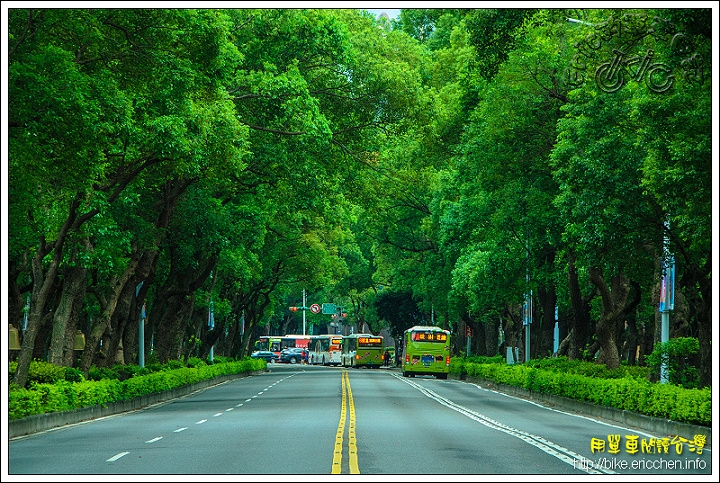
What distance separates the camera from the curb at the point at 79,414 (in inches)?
941

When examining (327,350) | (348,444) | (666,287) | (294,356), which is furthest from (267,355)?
(348,444)

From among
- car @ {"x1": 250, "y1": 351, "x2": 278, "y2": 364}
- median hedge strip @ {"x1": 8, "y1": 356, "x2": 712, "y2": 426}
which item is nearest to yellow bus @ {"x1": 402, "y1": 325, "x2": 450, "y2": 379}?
median hedge strip @ {"x1": 8, "y1": 356, "x2": 712, "y2": 426}

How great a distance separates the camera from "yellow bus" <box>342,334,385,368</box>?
93.4 meters

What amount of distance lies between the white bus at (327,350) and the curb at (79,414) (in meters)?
61.7

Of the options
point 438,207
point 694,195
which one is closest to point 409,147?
point 438,207

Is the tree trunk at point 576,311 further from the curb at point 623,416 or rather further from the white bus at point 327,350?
the white bus at point 327,350

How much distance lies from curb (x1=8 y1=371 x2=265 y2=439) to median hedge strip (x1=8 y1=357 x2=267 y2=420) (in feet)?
0.46

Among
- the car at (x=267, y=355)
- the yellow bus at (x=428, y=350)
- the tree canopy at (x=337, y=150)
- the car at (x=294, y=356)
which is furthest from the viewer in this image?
the car at (x=294, y=356)

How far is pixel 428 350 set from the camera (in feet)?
223

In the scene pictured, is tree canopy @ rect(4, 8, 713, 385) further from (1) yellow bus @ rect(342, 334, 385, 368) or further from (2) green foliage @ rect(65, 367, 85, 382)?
(1) yellow bus @ rect(342, 334, 385, 368)

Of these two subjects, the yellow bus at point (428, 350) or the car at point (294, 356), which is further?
the car at point (294, 356)

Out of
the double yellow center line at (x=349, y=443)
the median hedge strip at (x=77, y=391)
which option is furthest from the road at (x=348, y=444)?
the median hedge strip at (x=77, y=391)

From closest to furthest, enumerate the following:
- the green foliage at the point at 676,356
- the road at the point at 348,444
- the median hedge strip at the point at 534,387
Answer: the road at the point at 348,444
the median hedge strip at the point at 534,387
the green foliage at the point at 676,356

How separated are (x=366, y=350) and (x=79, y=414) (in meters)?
65.6
